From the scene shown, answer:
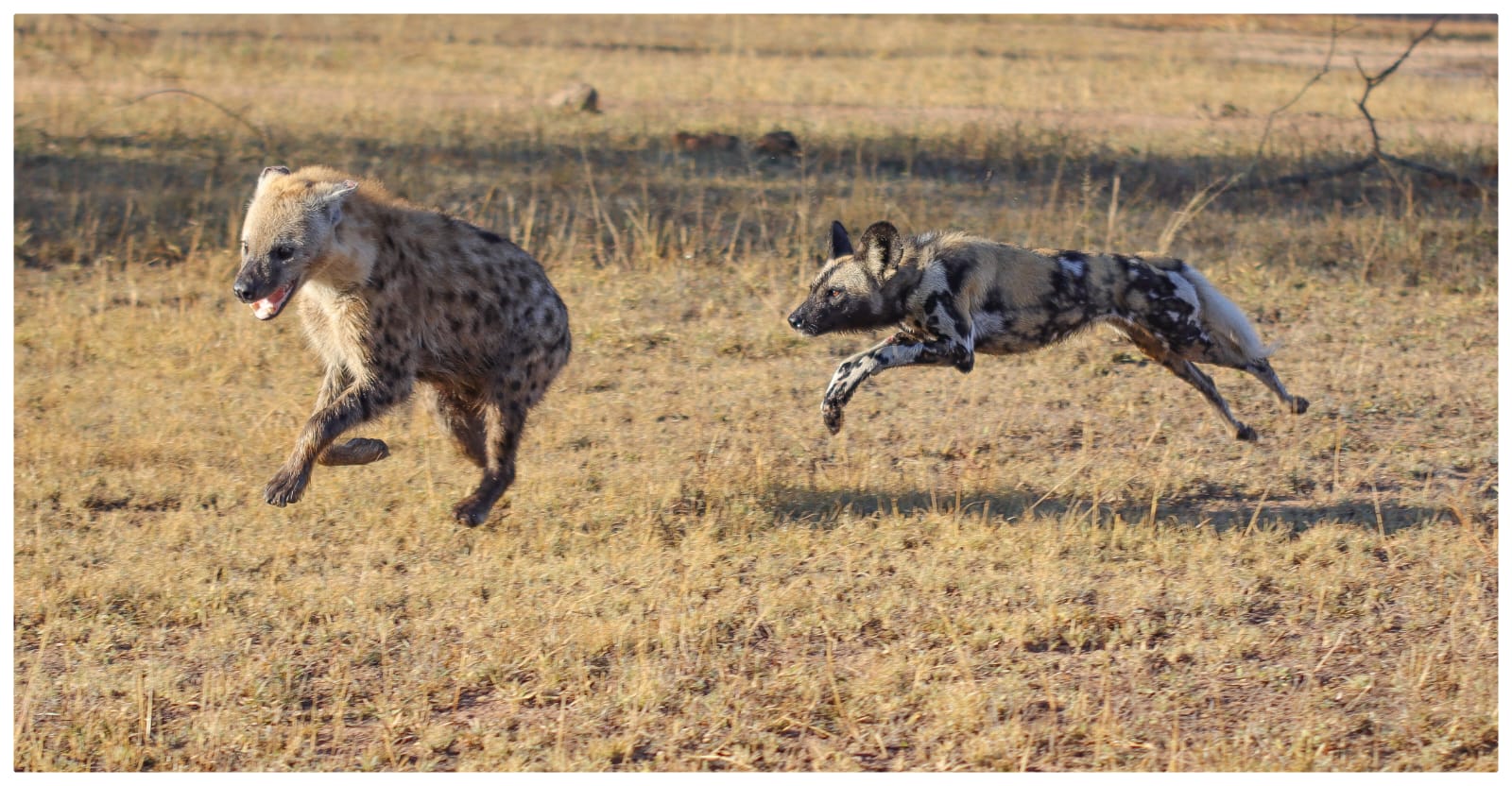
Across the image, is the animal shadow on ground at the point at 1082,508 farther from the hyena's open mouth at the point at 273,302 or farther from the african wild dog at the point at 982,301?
the hyena's open mouth at the point at 273,302

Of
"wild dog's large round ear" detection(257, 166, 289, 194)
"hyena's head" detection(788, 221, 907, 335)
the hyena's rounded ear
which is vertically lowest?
"hyena's head" detection(788, 221, 907, 335)

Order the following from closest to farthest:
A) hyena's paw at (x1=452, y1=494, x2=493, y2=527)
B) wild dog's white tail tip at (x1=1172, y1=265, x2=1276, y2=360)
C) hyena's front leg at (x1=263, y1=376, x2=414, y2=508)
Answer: hyena's front leg at (x1=263, y1=376, x2=414, y2=508) → hyena's paw at (x1=452, y1=494, x2=493, y2=527) → wild dog's white tail tip at (x1=1172, y1=265, x2=1276, y2=360)

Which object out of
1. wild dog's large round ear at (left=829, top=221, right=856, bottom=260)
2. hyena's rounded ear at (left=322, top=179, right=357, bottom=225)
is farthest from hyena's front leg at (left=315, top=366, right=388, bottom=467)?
wild dog's large round ear at (left=829, top=221, right=856, bottom=260)

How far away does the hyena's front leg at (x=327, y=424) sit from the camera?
532 centimetres

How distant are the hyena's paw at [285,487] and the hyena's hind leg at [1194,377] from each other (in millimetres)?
3065

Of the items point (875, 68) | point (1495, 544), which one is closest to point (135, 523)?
point (1495, 544)

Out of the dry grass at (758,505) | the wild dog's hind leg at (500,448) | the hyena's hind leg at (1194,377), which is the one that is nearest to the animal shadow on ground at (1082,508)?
the dry grass at (758,505)

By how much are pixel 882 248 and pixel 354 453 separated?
1.96 m

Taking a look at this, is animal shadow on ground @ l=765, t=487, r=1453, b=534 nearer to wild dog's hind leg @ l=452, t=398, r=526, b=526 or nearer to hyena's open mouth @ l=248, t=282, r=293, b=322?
wild dog's hind leg @ l=452, t=398, r=526, b=526

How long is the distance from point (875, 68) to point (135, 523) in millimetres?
12881

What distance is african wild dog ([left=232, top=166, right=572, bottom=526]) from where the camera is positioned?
5.28 meters

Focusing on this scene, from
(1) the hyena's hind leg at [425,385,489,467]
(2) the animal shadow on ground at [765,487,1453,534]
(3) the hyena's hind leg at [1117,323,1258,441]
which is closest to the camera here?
(2) the animal shadow on ground at [765,487,1453,534]

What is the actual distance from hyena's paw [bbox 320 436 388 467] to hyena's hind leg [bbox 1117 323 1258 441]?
2790mm

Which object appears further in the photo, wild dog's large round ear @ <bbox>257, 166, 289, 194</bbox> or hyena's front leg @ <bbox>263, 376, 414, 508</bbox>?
wild dog's large round ear @ <bbox>257, 166, 289, 194</bbox>
